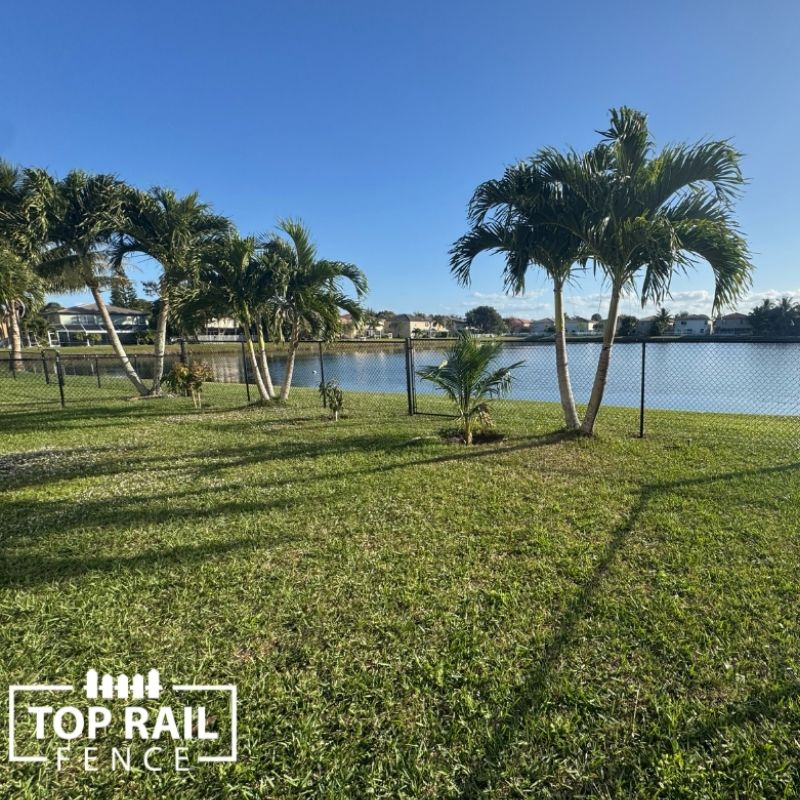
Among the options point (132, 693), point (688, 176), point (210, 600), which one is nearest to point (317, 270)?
point (688, 176)

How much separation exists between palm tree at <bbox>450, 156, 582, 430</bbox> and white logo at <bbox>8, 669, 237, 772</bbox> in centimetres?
585

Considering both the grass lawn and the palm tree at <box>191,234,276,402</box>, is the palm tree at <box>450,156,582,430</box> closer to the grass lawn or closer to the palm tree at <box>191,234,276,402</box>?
the grass lawn

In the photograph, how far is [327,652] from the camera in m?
2.22

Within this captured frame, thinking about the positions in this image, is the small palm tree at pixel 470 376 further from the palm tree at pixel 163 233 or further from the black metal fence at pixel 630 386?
the palm tree at pixel 163 233

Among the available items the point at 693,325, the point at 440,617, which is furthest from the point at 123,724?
the point at 693,325

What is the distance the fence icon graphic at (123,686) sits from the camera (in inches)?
78.8

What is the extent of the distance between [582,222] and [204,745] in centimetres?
630

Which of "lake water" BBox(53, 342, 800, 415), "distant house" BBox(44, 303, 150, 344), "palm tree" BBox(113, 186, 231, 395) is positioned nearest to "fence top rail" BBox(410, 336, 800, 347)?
"lake water" BBox(53, 342, 800, 415)

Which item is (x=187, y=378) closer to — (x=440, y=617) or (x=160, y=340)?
(x=160, y=340)

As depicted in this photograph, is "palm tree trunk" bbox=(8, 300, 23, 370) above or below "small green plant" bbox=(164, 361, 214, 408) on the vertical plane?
above

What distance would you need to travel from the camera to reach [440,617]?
2459 millimetres

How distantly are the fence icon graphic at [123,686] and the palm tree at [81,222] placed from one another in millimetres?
11576

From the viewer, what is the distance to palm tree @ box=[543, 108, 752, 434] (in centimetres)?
523

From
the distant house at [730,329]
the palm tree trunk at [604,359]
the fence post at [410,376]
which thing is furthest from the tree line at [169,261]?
the distant house at [730,329]
